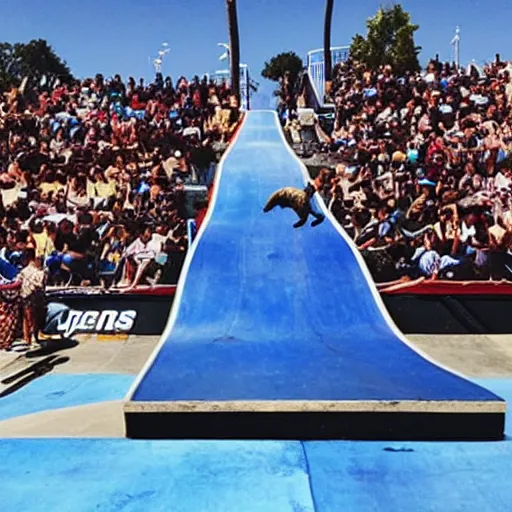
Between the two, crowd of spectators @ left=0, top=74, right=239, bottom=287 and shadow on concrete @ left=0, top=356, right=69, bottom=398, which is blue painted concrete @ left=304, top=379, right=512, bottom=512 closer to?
shadow on concrete @ left=0, top=356, right=69, bottom=398

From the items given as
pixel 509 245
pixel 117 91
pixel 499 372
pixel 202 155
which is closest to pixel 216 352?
pixel 499 372

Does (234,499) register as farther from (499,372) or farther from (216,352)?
(499,372)

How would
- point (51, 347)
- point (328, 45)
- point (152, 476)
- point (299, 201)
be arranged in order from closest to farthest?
point (152, 476) → point (51, 347) → point (299, 201) → point (328, 45)

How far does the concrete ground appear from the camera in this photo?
7.89 meters

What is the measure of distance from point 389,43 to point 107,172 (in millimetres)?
8688

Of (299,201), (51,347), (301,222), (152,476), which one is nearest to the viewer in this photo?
(152,476)

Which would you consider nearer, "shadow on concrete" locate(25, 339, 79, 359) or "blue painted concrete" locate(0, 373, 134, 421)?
"blue painted concrete" locate(0, 373, 134, 421)

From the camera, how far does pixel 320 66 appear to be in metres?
18.2

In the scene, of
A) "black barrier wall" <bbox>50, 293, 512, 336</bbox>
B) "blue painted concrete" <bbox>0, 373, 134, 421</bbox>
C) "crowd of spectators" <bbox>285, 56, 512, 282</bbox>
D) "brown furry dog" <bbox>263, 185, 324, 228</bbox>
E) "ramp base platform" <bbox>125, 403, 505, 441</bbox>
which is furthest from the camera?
"brown furry dog" <bbox>263, 185, 324, 228</bbox>

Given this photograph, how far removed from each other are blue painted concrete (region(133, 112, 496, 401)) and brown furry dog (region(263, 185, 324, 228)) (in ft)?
0.75

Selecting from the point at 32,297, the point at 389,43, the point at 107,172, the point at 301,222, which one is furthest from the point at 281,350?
the point at 389,43

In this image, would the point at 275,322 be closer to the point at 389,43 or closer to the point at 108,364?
the point at 108,364

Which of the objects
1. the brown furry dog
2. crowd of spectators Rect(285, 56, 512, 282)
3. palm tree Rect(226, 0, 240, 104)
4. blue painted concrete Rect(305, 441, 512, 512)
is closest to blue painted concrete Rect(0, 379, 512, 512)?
blue painted concrete Rect(305, 441, 512, 512)

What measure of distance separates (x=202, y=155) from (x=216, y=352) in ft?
25.9
